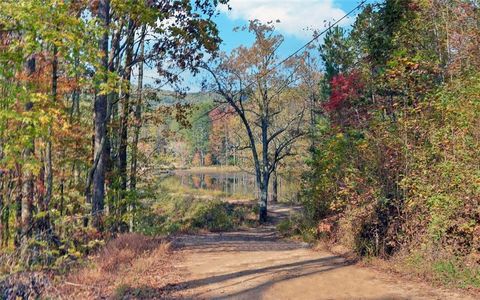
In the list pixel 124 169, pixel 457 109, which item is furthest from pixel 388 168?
pixel 124 169

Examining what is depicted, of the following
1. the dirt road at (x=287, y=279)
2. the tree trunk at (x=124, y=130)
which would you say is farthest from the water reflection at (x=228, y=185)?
the dirt road at (x=287, y=279)

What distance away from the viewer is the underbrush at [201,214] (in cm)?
2197

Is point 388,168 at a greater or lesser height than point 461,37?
lesser

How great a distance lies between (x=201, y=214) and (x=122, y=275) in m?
15.3

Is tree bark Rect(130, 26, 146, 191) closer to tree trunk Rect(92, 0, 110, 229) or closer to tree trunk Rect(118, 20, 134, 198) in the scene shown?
tree trunk Rect(118, 20, 134, 198)

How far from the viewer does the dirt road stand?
22.5 ft

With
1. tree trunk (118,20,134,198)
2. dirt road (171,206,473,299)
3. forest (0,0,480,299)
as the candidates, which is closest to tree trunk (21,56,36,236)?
forest (0,0,480,299)

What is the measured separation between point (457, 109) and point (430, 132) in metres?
0.78

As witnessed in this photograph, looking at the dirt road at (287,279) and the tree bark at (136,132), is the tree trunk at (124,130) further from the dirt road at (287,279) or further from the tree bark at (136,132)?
the dirt road at (287,279)

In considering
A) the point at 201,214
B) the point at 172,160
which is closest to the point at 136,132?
the point at 172,160

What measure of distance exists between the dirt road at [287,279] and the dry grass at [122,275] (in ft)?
1.46

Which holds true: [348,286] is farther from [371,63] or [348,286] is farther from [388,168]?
[371,63]

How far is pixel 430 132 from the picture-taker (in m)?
8.62

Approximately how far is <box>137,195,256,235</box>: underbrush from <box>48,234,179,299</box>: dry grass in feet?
30.5
